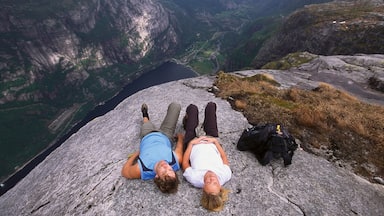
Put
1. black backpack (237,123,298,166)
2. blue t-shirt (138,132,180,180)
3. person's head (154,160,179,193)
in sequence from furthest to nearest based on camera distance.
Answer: black backpack (237,123,298,166) → blue t-shirt (138,132,180,180) → person's head (154,160,179,193)

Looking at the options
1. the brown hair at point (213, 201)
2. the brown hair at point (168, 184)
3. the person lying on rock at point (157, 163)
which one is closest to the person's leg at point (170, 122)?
the person lying on rock at point (157, 163)

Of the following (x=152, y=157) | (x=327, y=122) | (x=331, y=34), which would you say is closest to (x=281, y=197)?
(x=152, y=157)

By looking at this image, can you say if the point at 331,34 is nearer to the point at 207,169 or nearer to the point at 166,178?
the point at 207,169

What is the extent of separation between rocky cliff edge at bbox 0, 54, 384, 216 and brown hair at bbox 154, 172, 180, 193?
618 mm

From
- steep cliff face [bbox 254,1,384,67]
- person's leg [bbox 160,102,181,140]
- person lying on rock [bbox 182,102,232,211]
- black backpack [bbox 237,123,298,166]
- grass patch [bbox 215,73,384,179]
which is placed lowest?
steep cliff face [bbox 254,1,384,67]

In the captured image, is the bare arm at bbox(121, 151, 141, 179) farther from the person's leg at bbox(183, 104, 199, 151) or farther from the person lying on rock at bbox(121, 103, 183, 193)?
the person's leg at bbox(183, 104, 199, 151)

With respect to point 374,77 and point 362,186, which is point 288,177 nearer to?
point 362,186

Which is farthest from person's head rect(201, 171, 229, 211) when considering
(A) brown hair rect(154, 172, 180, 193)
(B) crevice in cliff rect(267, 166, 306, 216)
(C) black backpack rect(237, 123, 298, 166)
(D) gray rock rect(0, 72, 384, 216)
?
(C) black backpack rect(237, 123, 298, 166)

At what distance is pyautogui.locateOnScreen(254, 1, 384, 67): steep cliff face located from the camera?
181 feet

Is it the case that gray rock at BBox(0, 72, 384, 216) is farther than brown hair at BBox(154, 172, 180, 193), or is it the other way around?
gray rock at BBox(0, 72, 384, 216)

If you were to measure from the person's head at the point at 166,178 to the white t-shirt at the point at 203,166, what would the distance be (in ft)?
2.87

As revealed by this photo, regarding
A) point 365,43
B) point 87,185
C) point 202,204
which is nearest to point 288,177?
point 202,204

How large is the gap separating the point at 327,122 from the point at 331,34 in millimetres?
61004

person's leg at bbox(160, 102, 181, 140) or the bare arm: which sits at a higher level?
person's leg at bbox(160, 102, 181, 140)
